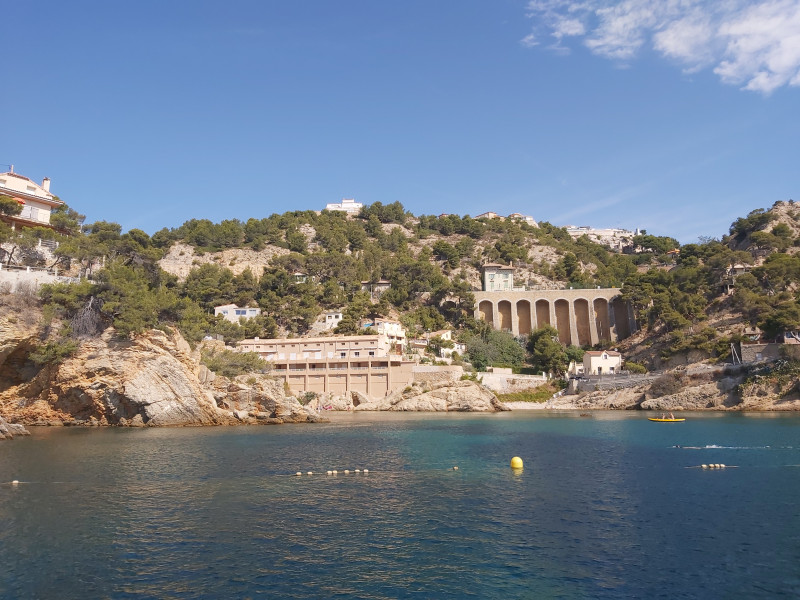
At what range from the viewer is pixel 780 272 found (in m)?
59.5

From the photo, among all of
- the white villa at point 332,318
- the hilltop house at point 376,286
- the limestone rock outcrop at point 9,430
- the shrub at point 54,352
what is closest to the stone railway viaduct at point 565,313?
the hilltop house at point 376,286

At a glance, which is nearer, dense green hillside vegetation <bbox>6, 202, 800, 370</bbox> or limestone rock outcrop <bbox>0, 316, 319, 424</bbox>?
limestone rock outcrop <bbox>0, 316, 319, 424</bbox>

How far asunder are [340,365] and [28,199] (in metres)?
30.8

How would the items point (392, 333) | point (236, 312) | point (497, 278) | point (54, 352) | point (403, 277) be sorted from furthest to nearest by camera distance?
point (497, 278) < point (403, 277) < point (236, 312) < point (392, 333) < point (54, 352)

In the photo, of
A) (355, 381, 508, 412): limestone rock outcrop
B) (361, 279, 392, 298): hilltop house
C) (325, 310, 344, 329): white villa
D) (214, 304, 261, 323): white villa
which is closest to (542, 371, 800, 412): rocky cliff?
(355, 381, 508, 412): limestone rock outcrop

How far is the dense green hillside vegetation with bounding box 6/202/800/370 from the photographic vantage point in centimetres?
4075

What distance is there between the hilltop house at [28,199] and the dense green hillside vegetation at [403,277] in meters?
1.40

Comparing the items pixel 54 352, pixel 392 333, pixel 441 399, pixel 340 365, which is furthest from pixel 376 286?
pixel 54 352

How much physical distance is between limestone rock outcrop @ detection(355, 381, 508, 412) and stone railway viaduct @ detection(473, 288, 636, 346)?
21.3m

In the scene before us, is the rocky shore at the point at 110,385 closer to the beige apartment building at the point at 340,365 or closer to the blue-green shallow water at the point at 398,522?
the blue-green shallow water at the point at 398,522

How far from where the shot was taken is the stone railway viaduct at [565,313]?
75.7 meters

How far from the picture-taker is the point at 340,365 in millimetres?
58031

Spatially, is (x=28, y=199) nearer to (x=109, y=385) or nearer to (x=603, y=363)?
(x=109, y=385)

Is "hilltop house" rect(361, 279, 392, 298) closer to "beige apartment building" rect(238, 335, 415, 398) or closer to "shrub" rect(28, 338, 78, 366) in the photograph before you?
"beige apartment building" rect(238, 335, 415, 398)
